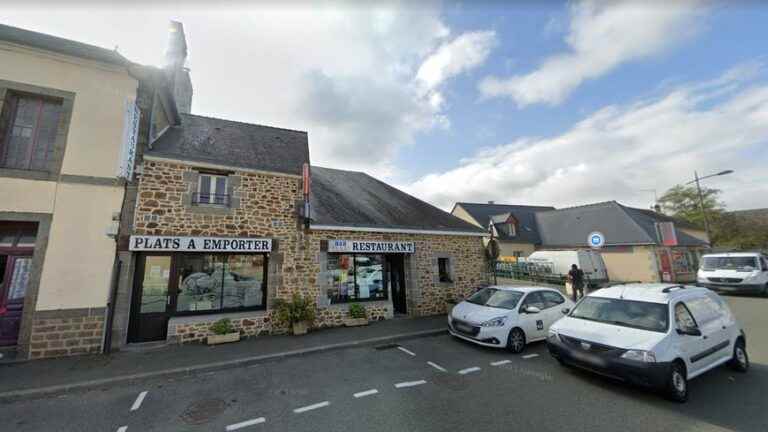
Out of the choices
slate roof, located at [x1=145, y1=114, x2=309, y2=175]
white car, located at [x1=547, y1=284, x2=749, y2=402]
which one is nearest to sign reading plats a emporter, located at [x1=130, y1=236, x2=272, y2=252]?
slate roof, located at [x1=145, y1=114, x2=309, y2=175]

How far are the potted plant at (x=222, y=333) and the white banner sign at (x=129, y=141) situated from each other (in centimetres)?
416

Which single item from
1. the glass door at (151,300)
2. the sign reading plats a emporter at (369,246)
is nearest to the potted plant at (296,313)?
the sign reading plats a emporter at (369,246)

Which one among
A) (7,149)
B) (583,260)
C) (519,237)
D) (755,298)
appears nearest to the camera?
(7,149)

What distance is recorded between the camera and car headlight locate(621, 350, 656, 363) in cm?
416

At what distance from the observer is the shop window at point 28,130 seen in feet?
21.6

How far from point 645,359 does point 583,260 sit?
678 inches

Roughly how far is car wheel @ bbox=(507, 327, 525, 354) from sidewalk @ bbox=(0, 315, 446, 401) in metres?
2.16

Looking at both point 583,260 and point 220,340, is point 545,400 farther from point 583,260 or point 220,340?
point 583,260

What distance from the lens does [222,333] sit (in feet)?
23.9

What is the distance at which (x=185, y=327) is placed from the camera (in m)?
7.21

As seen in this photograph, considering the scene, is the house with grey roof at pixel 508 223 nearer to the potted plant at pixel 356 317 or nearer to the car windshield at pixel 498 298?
the car windshield at pixel 498 298

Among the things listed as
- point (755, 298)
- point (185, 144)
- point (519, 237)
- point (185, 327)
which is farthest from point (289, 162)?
point (519, 237)

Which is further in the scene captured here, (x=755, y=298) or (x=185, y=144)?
Result: (x=755, y=298)

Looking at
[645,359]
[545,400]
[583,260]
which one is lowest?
[545,400]
